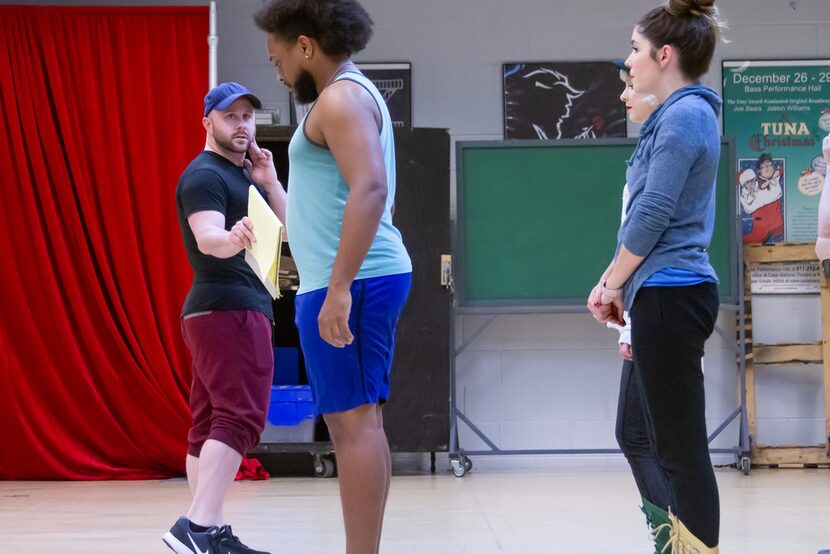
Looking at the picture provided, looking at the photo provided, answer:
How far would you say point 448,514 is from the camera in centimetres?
399

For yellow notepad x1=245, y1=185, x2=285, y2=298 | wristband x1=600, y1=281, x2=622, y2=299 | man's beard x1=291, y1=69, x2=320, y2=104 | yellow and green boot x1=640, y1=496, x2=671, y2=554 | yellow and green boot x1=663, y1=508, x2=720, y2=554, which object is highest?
man's beard x1=291, y1=69, x2=320, y2=104

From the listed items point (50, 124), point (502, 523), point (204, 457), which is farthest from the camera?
point (50, 124)

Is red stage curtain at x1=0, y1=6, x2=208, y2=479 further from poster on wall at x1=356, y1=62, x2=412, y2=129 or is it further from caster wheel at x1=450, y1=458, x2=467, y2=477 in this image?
caster wheel at x1=450, y1=458, x2=467, y2=477

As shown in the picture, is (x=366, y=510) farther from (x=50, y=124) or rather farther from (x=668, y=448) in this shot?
(x=50, y=124)

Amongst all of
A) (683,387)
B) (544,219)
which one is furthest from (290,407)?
(683,387)

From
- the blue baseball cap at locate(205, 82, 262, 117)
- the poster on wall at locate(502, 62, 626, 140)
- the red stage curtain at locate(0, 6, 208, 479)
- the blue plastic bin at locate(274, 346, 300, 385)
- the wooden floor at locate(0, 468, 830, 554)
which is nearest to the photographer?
the blue baseball cap at locate(205, 82, 262, 117)

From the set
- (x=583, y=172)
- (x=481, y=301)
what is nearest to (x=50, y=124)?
(x=481, y=301)

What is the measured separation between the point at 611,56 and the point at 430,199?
140cm

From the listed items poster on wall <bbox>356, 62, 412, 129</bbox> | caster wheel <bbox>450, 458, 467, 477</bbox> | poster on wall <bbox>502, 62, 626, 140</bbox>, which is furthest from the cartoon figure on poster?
caster wheel <bbox>450, 458, 467, 477</bbox>

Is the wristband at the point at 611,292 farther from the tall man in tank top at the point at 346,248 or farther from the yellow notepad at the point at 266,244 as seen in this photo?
the yellow notepad at the point at 266,244

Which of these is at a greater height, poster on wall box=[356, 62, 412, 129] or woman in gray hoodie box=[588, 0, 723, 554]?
poster on wall box=[356, 62, 412, 129]

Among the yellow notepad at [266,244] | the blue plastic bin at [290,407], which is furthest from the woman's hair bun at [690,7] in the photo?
the blue plastic bin at [290,407]

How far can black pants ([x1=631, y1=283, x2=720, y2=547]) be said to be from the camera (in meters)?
2.02

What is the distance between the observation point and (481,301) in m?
5.46
